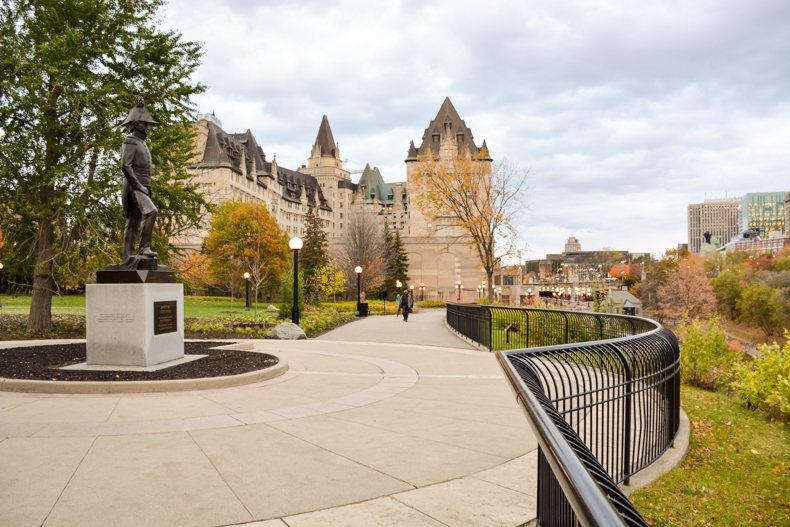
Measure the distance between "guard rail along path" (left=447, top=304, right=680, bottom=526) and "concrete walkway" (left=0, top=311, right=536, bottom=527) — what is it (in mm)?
835

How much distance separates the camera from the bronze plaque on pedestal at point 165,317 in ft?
36.4

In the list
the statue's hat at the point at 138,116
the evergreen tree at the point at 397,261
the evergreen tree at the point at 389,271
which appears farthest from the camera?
the evergreen tree at the point at 397,261

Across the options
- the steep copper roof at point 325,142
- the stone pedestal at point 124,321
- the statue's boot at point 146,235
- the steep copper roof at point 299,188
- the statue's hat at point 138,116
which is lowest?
the stone pedestal at point 124,321

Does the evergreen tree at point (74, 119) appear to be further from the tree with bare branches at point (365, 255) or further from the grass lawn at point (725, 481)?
the tree with bare branches at point (365, 255)

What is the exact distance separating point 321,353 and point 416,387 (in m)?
5.89

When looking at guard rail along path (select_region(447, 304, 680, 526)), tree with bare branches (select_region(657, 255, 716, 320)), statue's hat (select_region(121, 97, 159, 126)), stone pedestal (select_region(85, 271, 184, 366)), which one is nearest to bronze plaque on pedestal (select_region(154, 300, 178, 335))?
stone pedestal (select_region(85, 271, 184, 366))

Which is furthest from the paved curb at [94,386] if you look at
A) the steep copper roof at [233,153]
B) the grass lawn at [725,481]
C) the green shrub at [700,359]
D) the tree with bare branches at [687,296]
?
the steep copper roof at [233,153]

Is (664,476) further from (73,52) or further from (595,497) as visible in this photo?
(73,52)

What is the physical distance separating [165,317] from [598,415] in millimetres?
8712

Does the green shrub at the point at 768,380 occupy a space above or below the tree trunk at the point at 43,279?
below

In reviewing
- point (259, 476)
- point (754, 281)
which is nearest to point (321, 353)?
point (259, 476)

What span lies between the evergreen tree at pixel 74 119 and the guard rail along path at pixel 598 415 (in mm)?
16462

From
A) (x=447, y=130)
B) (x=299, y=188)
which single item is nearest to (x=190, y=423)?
(x=447, y=130)

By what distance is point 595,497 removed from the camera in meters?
1.76
